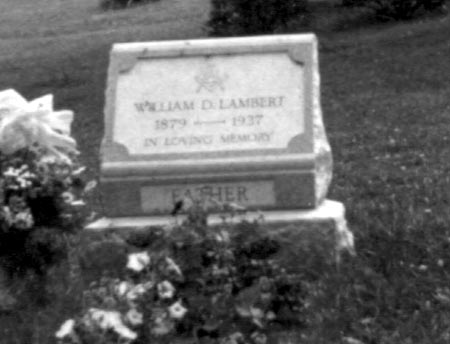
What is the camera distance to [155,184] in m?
7.71

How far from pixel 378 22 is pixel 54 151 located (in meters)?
14.6

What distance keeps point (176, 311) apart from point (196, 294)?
0.92 feet

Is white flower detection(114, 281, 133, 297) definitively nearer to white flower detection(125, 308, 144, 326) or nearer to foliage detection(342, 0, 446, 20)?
white flower detection(125, 308, 144, 326)

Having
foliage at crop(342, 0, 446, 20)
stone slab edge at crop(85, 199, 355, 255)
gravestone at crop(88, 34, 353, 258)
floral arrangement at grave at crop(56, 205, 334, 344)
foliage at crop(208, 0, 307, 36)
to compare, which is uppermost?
floral arrangement at grave at crop(56, 205, 334, 344)

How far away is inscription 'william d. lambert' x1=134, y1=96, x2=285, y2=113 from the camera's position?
780 cm

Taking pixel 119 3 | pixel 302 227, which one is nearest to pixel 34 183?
pixel 302 227

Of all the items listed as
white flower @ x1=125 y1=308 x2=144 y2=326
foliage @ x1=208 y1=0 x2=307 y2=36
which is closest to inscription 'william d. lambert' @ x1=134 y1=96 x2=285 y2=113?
white flower @ x1=125 y1=308 x2=144 y2=326

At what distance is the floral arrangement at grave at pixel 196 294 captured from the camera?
17.3 ft

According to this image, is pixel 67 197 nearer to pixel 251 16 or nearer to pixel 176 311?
pixel 176 311

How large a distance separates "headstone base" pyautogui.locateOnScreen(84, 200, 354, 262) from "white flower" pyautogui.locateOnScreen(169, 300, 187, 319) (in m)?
1.84

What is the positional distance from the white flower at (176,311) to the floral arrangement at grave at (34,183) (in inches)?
65.3

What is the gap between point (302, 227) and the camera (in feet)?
24.7

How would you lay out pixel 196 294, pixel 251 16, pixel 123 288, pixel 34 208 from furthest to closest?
pixel 251 16 → pixel 34 208 → pixel 196 294 → pixel 123 288

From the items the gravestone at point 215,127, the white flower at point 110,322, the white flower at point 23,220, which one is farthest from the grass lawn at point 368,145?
the white flower at point 110,322
